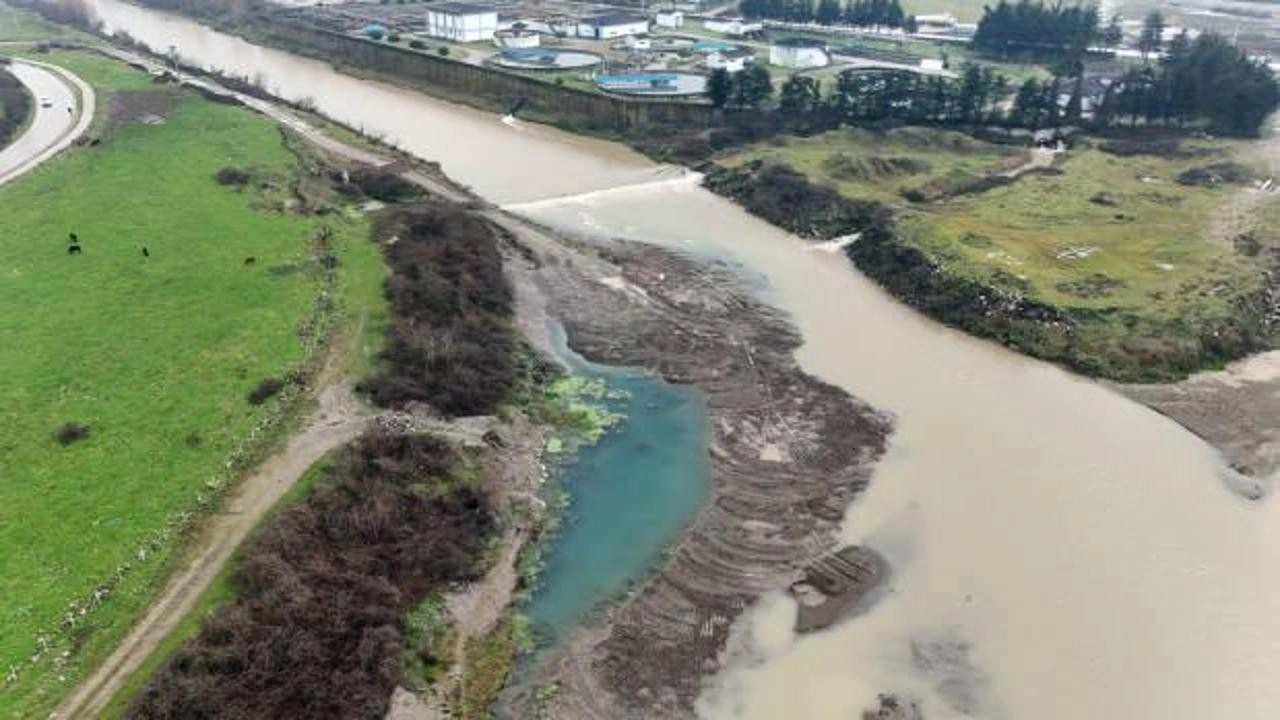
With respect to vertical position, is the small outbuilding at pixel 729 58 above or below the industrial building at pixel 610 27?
below

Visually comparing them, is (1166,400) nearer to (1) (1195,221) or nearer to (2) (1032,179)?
(1) (1195,221)

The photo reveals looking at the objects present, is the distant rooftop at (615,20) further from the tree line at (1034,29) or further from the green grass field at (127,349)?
the green grass field at (127,349)

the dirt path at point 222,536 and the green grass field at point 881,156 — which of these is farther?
the green grass field at point 881,156

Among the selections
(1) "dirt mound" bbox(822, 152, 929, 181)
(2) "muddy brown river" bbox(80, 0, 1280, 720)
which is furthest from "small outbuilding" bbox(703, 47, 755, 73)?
(2) "muddy brown river" bbox(80, 0, 1280, 720)

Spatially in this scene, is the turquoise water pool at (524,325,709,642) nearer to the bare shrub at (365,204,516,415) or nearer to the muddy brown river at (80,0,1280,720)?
the bare shrub at (365,204,516,415)

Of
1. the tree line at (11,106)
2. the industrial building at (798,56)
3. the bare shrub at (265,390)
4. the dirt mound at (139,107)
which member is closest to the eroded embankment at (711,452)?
the bare shrub at (265,390)

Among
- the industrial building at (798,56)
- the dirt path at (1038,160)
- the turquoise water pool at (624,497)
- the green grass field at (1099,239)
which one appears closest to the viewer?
the turquoise water pool at (624,497)

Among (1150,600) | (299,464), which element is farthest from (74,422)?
(1150,600)

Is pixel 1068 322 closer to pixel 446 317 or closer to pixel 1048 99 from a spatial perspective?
pixel 446 317
